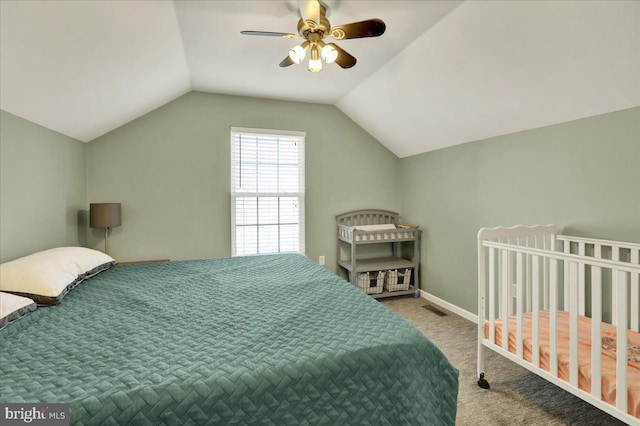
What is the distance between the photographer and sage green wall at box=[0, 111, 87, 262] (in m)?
2.00

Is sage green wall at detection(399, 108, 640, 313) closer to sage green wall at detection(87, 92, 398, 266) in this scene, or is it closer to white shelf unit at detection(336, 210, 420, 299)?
white shelf unit at detection(336, 210, 420, 299)

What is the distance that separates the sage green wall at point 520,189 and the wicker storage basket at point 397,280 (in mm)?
239

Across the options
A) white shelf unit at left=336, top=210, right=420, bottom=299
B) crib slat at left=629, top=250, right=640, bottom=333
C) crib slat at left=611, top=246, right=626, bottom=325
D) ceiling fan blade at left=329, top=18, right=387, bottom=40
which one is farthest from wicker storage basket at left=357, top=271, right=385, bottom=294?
ceiling fan blade at left=329, top=18, right=387, bottom=40

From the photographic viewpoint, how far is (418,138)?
3.63 metres

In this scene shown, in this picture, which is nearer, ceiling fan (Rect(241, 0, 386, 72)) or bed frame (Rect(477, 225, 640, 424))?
bed frame (Rect(477, 225, 640, 424))

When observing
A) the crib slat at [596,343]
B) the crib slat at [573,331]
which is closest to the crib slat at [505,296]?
the crib slat at [573,331]

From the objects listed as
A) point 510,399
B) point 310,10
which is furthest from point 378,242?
point 310,10

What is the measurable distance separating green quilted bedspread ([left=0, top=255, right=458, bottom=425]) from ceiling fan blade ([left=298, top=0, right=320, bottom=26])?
5.45 feet

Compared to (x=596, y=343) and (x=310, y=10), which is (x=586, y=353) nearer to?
(x=596, y=343)

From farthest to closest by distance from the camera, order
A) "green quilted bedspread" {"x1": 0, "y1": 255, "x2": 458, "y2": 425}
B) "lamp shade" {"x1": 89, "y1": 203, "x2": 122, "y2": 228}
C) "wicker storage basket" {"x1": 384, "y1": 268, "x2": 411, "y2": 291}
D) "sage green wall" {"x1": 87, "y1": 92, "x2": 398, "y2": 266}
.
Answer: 1. "wicker storage basket" {"x1": 384, "y1": 268, "x2": 411, "y2": 291}
2. "sage green wall" {"x1": 87, "y1": 92, "x2": 398, "y2": 266}
3. "lamp shade" {"x1": 89, "y1": 203, "x2": 122, "y2": 228}
4. "green quilted bedspread" {"x1": 0, "y1": 255, "x2": 458, "y2": 425}

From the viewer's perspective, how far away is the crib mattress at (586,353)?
1.39m

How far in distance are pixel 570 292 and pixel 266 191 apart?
3.10 metres

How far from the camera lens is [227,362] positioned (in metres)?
1.07

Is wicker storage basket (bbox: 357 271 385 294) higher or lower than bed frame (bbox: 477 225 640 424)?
lower
